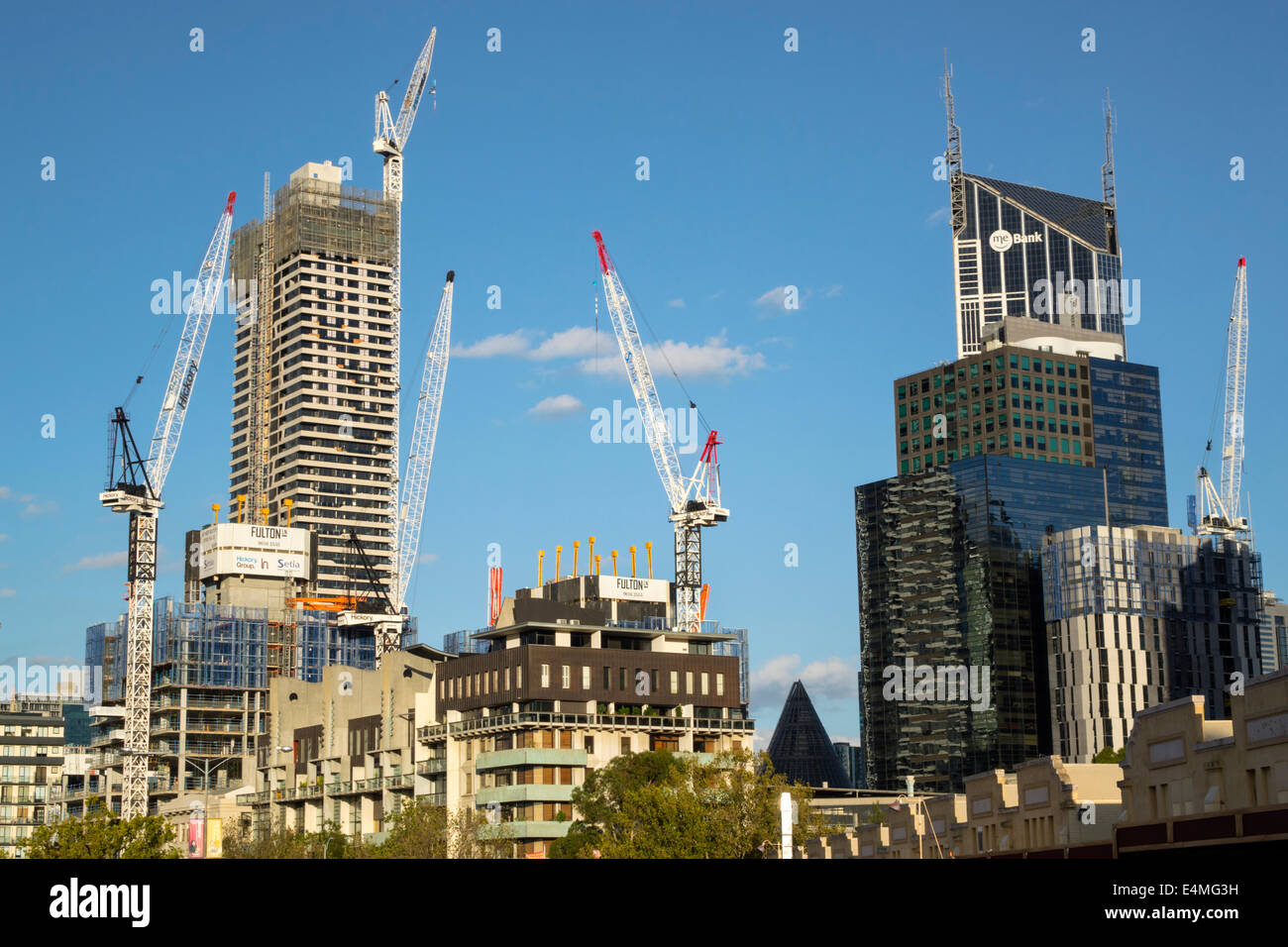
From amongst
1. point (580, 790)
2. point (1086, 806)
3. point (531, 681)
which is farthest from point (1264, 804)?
point (531, 681)

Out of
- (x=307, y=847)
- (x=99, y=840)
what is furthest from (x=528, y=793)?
(x=99, y=840)

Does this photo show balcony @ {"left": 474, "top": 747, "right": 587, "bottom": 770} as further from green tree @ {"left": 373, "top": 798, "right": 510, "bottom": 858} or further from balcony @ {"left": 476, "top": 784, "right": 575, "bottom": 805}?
green tree @ {"left": 373, "top": 798, "right": 510, "bottom": 858}

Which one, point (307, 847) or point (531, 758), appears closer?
point (531, 758)

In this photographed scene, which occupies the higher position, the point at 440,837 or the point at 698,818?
the point at 698,818

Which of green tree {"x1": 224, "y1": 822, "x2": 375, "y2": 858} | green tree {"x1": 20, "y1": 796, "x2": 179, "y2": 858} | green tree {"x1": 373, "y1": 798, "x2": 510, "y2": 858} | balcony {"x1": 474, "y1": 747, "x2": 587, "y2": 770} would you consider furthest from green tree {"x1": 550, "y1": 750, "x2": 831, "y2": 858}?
green tree {"x1": 20, "y1": 796, "x2": 179, "y2": 858}

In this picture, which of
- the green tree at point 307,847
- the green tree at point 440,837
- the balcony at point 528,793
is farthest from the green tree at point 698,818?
the green tree at point 307,847

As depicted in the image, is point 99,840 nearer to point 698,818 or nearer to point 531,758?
point 698,818

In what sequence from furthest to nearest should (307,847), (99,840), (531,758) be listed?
(307,847) < (531,758) < (99,840)

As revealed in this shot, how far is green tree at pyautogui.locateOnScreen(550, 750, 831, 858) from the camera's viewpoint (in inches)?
5157

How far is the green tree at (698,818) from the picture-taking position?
131 m

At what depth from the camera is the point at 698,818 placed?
132375 mm

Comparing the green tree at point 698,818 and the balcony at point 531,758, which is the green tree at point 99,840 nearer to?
the green tree at point 698,818
